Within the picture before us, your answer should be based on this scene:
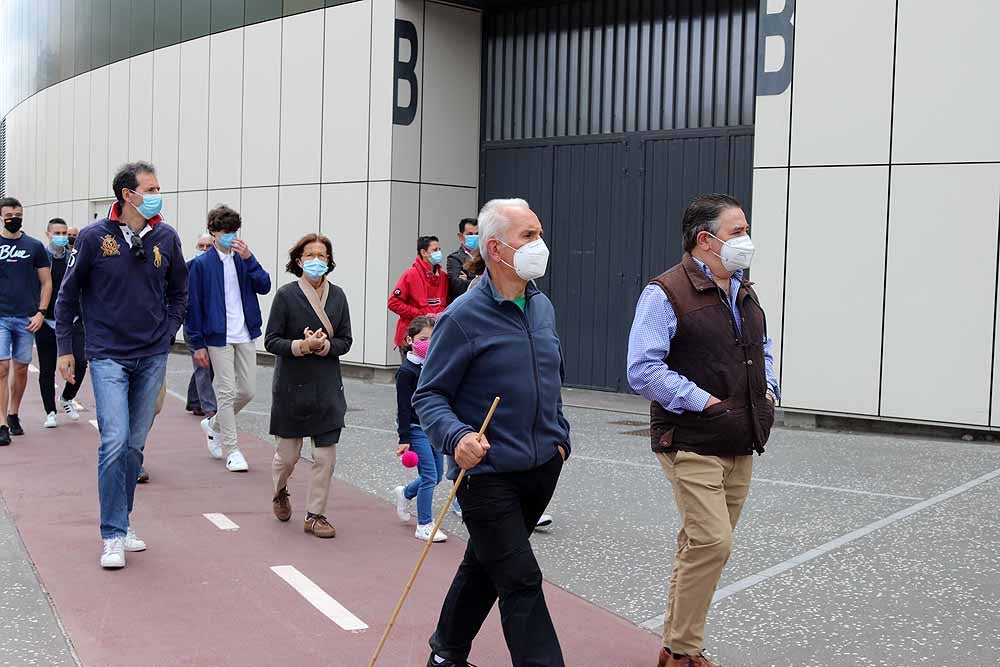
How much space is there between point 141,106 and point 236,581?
16.8 metres

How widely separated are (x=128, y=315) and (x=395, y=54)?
9399 mm

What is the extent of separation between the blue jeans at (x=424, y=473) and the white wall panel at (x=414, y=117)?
8.55 m

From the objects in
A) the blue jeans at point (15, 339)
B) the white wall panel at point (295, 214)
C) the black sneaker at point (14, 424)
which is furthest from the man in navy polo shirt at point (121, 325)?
the white wall panel at point (295, 214)

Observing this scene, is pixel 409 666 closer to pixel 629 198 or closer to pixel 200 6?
pixel 629 198

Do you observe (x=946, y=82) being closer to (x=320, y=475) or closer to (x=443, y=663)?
(x=320, y=475)

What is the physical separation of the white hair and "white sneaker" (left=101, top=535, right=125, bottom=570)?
3.13 m

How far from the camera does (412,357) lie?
6.47m

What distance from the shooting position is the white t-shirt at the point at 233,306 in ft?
29.5

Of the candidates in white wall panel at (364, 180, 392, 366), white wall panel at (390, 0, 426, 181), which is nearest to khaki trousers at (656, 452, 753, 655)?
white wall panel at (364, 180, 392, 366)

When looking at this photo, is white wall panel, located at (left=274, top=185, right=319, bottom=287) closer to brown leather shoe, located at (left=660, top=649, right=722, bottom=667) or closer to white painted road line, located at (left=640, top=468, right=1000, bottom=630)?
white painted road line, located at (left=640, top=468, right=1000, bottom=630)

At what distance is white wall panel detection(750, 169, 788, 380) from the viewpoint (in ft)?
36.3

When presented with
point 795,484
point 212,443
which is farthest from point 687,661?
point 212,443

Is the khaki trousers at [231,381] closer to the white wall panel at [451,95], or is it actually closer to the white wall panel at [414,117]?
the white wall panel at [414,117]

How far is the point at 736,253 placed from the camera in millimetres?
4402
